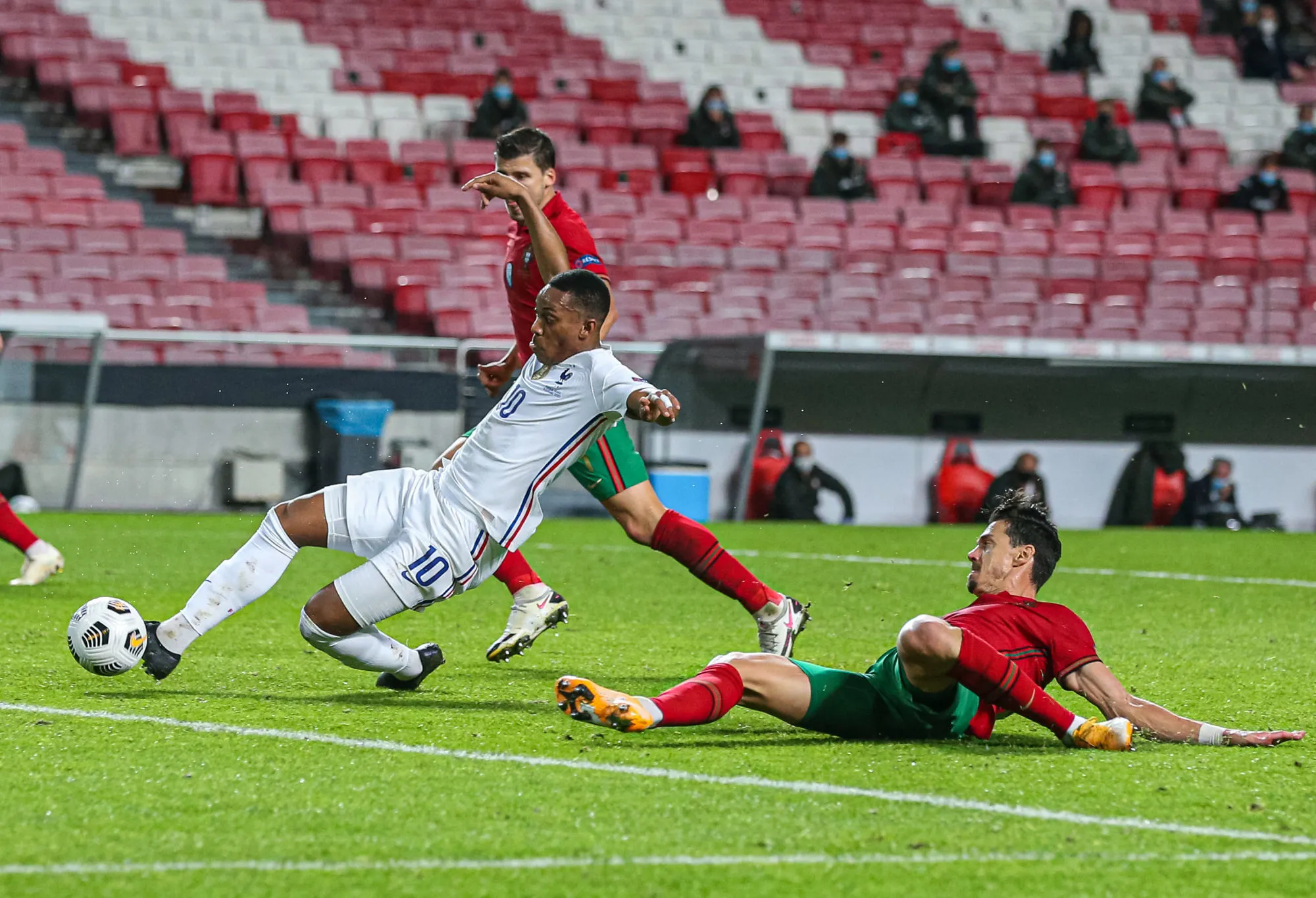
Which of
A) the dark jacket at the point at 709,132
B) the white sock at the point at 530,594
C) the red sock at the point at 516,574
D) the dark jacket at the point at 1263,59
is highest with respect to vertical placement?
the dark jacket at the point at 1263,59

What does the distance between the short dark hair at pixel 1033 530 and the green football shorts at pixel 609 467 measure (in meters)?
1.39

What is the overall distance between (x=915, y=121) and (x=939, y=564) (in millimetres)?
10641

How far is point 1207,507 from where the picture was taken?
15.5m

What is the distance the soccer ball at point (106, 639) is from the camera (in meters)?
4.77

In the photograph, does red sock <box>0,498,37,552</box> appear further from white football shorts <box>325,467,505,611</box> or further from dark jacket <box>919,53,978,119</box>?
dark jacket <box>919,53,978,119</box>

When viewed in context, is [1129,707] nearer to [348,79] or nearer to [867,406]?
[867,406]

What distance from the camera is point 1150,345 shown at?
15500 mm

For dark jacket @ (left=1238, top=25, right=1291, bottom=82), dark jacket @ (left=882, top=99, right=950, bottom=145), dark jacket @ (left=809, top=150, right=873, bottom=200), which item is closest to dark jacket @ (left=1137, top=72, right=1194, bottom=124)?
dark jacket @ (left=1238, top=25, right=1291, bottom=82)

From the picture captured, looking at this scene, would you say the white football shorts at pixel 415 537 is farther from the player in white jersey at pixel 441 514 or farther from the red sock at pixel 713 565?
the red sock at pixel 713 565

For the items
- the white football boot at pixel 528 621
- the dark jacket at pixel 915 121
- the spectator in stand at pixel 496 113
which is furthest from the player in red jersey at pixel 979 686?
the dark jacket at pixel 915 121

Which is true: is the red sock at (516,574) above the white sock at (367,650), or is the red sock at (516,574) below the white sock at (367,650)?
above

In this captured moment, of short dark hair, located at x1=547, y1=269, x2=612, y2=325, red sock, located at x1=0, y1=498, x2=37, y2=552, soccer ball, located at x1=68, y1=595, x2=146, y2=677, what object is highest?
short dark hair, located at x1=547, y1=269, x2=612, y2=325

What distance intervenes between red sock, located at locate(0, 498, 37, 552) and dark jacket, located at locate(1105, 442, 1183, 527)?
10.4m

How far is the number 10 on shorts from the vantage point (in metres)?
4.66
